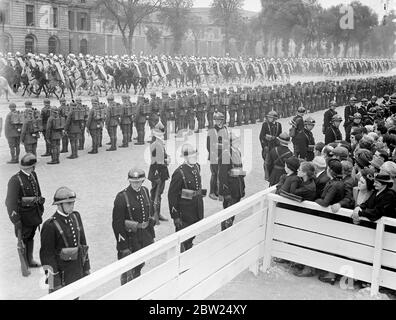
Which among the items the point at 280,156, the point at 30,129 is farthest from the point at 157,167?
the point at 30,129

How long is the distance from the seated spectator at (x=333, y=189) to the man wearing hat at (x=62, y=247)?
7.92ft

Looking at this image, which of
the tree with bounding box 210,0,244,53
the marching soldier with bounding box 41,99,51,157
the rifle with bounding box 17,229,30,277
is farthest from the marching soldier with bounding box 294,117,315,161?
the tree with bounding box 210,0,244,53

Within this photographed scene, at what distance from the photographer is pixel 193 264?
4336 mm

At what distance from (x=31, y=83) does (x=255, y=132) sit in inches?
403

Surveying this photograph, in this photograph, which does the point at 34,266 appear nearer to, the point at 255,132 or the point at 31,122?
the point at 31,122

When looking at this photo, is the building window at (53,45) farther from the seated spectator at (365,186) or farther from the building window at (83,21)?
the seated spectator at (365,186)

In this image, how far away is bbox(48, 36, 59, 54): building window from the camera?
44812mm

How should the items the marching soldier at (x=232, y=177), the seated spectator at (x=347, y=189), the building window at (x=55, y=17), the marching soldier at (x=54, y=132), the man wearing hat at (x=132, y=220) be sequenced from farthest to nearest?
the building window at (x=55, y=17) < the marching soldier at (x=54, y=132) < the marching soldier at (x=232, y=177) < the seated spectator at (x=347, y=189) < the man wearing hat at (x=132, y=220)

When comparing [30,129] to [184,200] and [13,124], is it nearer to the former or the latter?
[13,124]

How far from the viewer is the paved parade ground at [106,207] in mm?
5156

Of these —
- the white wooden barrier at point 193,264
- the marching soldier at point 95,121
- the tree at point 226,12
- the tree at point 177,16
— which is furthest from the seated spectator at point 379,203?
the tree at point 226,12

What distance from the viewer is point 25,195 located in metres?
5.58

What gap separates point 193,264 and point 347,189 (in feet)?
7.01

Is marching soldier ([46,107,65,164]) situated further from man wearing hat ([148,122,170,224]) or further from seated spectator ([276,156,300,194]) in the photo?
seated spectator ([276,156,300,194])
